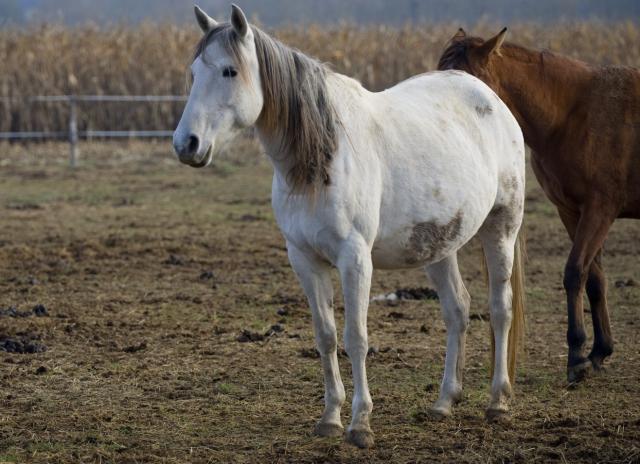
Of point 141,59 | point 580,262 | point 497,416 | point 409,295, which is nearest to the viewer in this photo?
point 497,416

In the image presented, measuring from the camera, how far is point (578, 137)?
5.86 m

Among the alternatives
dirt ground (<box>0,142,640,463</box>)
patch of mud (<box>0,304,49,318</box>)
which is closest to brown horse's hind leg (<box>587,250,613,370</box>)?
dirt ground (<box>0,142,640,463</box>)

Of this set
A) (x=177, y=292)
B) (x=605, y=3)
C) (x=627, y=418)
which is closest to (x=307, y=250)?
(x=627, y=418)

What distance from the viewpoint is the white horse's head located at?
13.1ft

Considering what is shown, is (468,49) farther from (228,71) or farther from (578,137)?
(228,71)

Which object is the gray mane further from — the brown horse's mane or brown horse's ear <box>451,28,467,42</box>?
brown horse's ear <box>451,28,467,42</box>

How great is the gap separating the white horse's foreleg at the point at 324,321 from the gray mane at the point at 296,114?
0.37 metres

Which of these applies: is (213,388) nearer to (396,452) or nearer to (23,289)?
(396,452)

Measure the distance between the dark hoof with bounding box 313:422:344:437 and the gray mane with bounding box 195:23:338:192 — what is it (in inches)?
42.7

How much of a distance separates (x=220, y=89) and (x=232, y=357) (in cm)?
236

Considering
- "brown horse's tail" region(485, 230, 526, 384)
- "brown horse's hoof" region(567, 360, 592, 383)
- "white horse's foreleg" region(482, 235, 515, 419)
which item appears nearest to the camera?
"white horse's foreleg" region(482, 235, 515, 419)

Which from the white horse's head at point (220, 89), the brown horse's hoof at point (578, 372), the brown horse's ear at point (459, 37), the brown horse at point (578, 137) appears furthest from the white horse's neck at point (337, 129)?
the brown horse's hoof at point (578, 372)

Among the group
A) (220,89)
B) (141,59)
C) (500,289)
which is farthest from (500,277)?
(141,59)

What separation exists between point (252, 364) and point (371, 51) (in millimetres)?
16541
